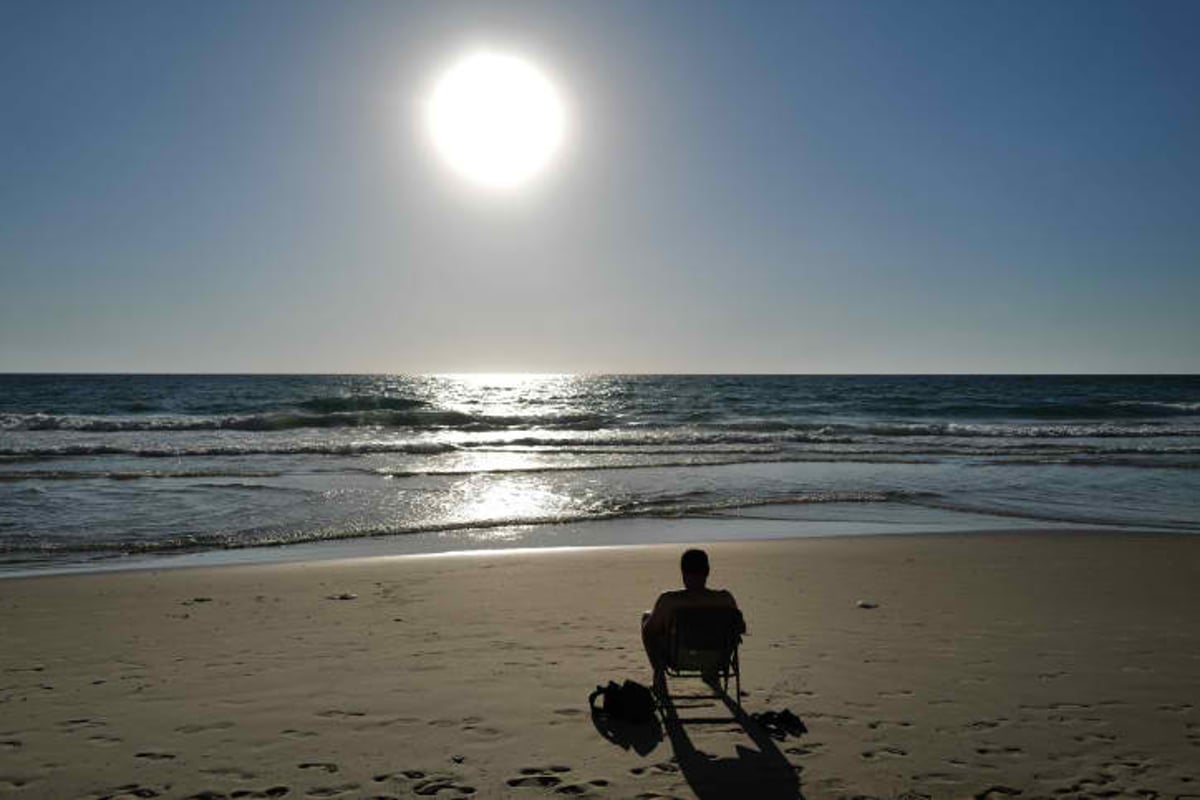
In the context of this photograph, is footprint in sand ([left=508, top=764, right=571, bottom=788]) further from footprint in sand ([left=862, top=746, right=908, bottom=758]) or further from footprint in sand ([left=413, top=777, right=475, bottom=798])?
footprint in sand ([left=862, top=746, right=908, bottom=758])

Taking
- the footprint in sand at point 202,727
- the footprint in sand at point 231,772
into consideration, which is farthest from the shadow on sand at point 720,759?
the footprint in sand at point 202,727

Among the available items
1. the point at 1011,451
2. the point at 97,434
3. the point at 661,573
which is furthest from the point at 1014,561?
the point at 97,434

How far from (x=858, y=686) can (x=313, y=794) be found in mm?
3509

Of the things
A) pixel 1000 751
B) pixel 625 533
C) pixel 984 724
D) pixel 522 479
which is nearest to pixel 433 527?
pixel 625 533

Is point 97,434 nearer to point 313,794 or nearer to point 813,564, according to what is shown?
point 813,564

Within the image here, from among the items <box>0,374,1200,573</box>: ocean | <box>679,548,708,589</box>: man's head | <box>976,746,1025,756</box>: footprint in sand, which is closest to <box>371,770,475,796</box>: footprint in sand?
<box>679,548,708,589</box>: man's head

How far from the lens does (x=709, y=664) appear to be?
5.35 meters

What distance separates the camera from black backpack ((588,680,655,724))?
204 inches

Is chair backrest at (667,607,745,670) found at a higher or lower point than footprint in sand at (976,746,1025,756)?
higher

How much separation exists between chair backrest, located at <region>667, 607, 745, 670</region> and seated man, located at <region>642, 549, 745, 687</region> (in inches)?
3.1

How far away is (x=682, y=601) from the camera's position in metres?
5.47

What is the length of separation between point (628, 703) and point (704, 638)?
1.97ft

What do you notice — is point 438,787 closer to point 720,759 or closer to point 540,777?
point 540,777

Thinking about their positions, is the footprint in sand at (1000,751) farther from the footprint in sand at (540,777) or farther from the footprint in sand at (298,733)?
the footprint in sand at (298,733)
